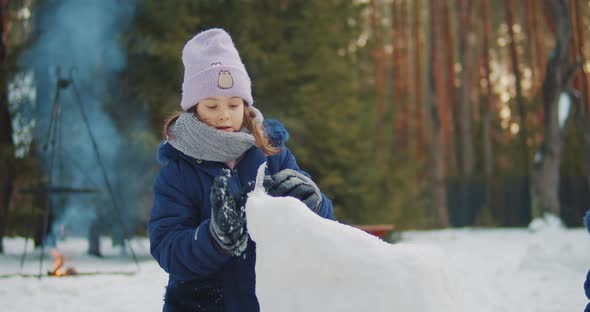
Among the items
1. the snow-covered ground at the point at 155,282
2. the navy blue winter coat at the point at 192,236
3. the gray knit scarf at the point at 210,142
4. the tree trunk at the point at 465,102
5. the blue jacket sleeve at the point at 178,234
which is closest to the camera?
the blue jacket sleeve at the point at 178,234

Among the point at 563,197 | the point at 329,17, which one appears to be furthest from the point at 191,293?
the point at 563,197

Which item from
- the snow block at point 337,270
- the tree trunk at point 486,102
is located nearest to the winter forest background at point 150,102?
the snow block at point 337,270

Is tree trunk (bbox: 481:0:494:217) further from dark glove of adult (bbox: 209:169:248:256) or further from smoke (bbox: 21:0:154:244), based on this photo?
dark glove of adult (bbox: 209:169:248:256)

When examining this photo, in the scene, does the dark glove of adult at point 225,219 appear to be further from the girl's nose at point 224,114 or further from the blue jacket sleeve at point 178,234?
the girl's nose at point 224,114

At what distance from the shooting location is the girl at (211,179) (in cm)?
200

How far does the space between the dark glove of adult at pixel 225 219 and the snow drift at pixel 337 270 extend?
14 centimetres

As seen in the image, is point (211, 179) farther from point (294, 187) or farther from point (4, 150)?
point (4, 150)

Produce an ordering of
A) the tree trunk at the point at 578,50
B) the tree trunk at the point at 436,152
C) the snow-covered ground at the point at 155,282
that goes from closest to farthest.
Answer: the snow-covered ground at the point at 155,282
the tree trunk at the point at 578,50
the tree trunk at the point at 436,152

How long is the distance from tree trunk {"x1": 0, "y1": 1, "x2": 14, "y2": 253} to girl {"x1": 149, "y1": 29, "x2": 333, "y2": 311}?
726 cm

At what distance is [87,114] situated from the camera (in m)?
9.77

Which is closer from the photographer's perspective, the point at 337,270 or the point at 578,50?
the point at 337,270

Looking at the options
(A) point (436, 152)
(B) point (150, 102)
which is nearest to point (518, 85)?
(A) point (436, 152)

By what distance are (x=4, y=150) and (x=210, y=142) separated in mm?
7538

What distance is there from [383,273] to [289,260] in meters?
0.24
